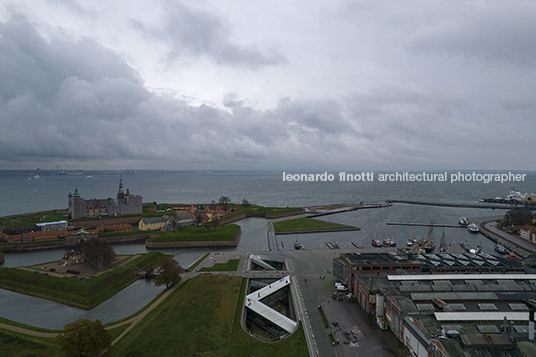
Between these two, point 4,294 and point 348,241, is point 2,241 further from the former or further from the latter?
point 348,241

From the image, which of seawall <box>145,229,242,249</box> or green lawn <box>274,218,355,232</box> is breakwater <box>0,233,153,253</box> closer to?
seawall <box>145,229,242,249</box>

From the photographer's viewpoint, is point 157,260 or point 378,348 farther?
point 157,260

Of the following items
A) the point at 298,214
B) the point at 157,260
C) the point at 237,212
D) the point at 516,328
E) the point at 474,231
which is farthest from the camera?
the point at 298,214

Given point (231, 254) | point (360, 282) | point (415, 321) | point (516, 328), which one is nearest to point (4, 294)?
point (231, 254)

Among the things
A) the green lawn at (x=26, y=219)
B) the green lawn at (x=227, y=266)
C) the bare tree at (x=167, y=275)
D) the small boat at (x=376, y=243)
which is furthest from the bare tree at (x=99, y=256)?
the small boat at (x=376, y=243)

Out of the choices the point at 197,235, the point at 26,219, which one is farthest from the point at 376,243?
the point at 26,219

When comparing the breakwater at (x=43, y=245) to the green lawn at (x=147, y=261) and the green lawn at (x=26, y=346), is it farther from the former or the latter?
the green lawn at (x=26, y=346)

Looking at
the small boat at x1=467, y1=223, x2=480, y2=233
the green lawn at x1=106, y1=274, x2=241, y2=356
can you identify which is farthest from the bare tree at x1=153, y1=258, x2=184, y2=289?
the small boat at x1=467, y1=223, x2=480, y2=233
